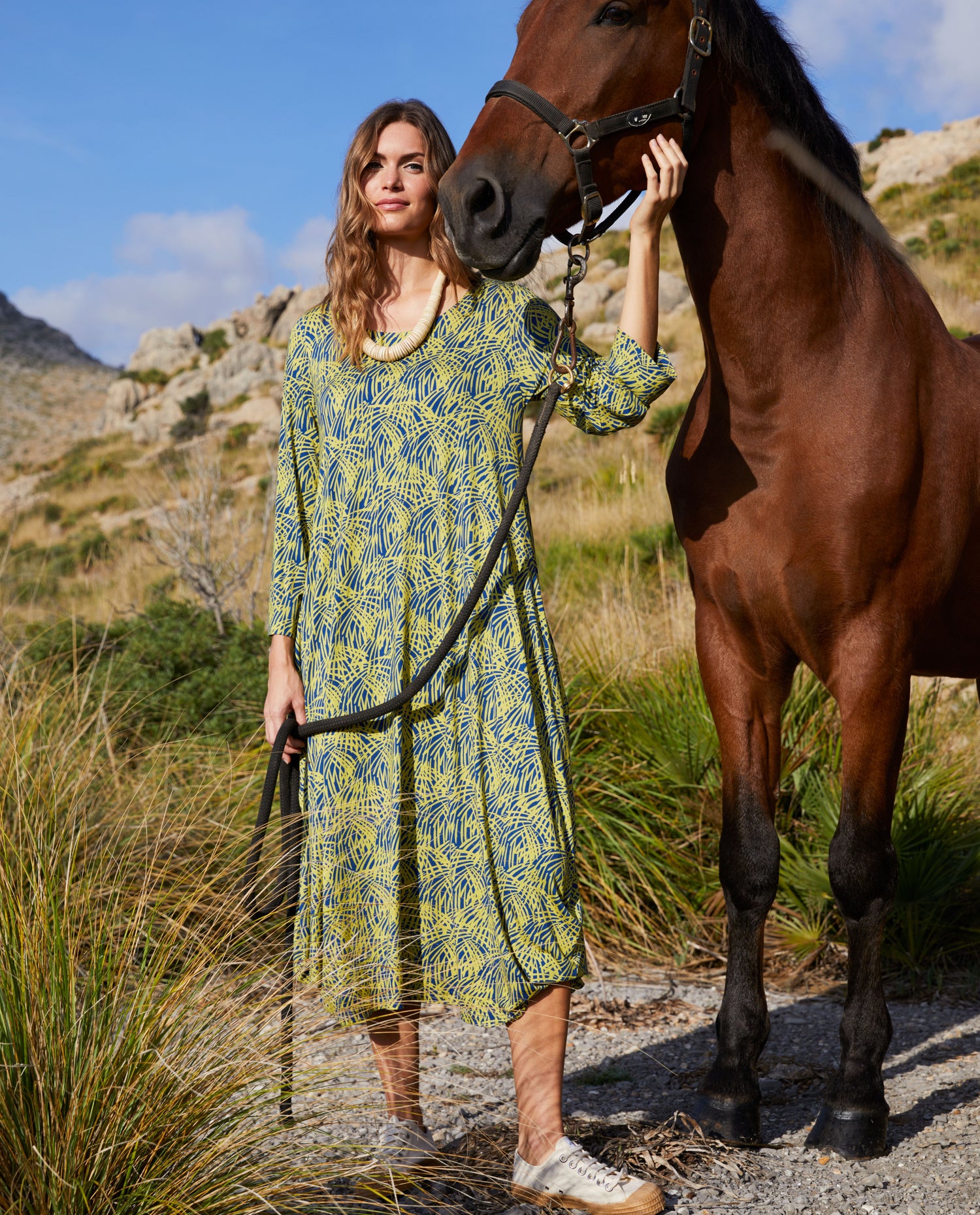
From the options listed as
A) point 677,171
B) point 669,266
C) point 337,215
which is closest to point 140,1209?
point 337,215

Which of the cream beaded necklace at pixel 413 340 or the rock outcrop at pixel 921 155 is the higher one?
the rock outcrop at pixel 921 155

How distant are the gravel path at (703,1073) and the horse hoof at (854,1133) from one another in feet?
0.10

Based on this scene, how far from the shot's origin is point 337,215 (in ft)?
8.21

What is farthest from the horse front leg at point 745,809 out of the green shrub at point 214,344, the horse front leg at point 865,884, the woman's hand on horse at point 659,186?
the green shrub at point 214,344

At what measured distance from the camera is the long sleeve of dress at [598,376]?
229cm

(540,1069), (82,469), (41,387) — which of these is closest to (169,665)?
(540,1069)

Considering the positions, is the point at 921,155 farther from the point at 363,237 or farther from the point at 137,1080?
the point at 137,1080

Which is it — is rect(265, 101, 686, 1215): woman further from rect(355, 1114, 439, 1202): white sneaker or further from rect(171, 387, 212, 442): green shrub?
rect(171, 387, 212, 442): green shrub

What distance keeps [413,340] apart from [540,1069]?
1.59 metres

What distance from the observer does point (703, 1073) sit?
3.26 m

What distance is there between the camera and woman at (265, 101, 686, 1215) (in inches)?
89.6

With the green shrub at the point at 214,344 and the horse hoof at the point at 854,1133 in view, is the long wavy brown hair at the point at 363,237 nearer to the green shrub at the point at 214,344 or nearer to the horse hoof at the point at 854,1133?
the horse hoof at the point at 854,1133

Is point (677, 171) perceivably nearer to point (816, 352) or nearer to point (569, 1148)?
point (816, 352)

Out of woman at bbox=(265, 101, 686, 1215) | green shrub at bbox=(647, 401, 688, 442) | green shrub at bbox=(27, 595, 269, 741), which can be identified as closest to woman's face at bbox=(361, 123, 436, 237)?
woman at bbox=(265, 101, 686, 1215)
